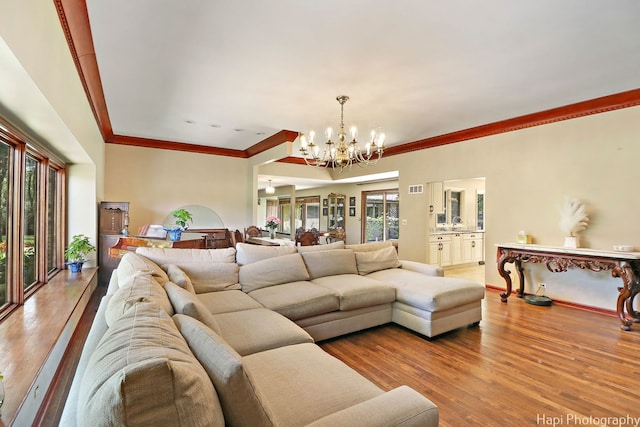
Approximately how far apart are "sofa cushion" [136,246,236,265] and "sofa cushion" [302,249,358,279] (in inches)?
34.3

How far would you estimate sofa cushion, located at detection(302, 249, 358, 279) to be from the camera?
143 inches

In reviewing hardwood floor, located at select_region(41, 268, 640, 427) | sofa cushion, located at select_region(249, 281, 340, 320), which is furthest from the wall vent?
sofa cushion, located at select_region(249, 281, 340, 320)

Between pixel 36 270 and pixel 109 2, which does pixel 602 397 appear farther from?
pixel 36 270

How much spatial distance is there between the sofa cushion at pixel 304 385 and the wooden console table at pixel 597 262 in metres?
3.62

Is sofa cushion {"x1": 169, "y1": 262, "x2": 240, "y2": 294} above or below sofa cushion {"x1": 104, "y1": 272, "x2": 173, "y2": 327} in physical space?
below

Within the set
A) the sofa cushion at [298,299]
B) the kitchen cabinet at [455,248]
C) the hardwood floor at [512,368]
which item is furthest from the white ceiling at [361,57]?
the kitchen cabinet at [455,248]

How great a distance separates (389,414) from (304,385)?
1.50ft

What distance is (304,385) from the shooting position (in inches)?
57.2

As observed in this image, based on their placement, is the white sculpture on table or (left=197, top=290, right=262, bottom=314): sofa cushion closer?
(left=197, top=290, right=262, bottom=314): sofa cushion

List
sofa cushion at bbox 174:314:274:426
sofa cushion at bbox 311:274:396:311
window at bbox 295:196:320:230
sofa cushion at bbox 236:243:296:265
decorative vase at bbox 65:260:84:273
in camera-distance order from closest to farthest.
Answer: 1. sofa cushion at bbox 174:314:274:426
2. sofa cushion at bbox 311:274:396:311
3. sofa cushion at bbox 236:243:296:265
4. decorative vase at bbox 65:260:84:273
5. window at bbox 295:196:320:230

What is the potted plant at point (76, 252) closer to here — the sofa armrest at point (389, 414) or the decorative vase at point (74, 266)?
the decorative vase at point (74, 266)

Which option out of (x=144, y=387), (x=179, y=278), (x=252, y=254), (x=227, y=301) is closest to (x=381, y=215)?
(x=252, y=254)

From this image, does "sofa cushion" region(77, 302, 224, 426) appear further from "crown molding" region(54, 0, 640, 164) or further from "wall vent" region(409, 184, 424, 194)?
"wall vent" region(409, 184, 424, 194)

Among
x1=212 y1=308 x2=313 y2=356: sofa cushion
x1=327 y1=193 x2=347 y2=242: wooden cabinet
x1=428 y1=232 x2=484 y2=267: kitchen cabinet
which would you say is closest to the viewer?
x1=212 y1=308 x2=313 y2=356: sofa cushion
